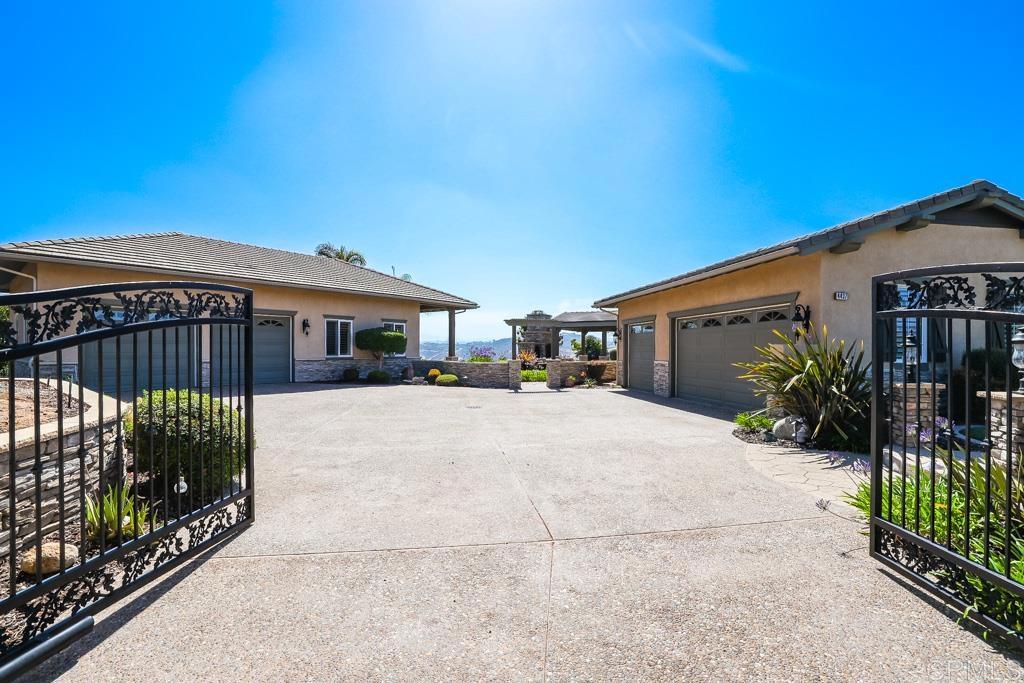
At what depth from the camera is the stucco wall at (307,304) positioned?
472 inches

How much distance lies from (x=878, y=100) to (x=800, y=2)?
10.4 feet

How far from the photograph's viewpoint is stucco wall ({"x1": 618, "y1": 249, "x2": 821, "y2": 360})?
841cm

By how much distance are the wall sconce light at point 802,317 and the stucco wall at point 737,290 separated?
0.12 m

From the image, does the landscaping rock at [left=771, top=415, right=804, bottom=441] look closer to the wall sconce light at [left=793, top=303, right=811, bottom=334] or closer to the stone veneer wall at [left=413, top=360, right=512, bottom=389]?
the wall sconce light at [left=793, top=303, right=811, bottom=334]

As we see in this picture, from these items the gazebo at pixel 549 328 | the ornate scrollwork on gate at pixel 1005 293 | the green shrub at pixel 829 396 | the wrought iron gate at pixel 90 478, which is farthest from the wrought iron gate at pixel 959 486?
the gazebo at pixel 549 328

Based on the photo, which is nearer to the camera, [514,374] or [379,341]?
[514,374]

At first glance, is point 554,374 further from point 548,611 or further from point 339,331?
point 548,611

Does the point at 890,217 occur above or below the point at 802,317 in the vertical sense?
above

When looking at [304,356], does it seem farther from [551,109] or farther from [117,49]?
[551,109]

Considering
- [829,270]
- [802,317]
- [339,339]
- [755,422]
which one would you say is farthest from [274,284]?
[829,270]

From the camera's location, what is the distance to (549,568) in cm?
304

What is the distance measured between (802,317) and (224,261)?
1714cm

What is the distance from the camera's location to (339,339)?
1733 cm

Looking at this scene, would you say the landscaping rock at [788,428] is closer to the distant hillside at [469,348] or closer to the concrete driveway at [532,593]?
the concrete driveway at [532,593]
